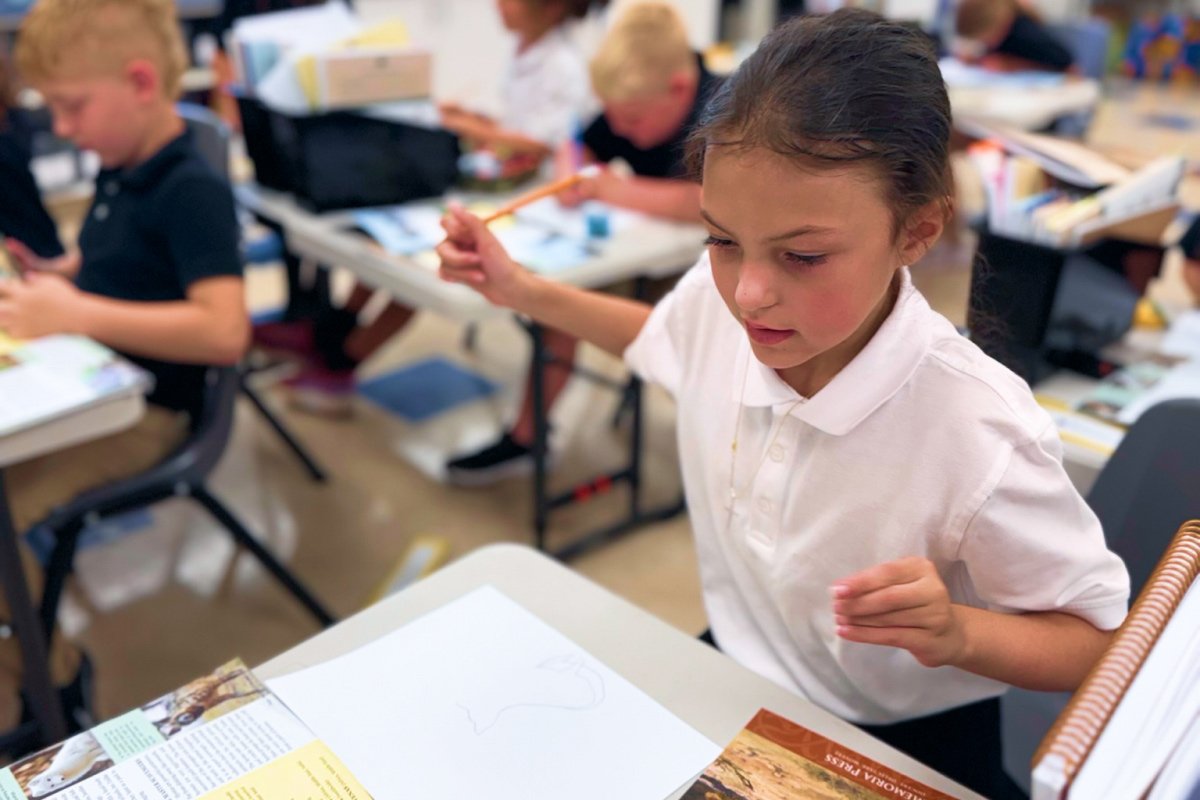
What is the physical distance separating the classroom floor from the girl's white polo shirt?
1.02 m

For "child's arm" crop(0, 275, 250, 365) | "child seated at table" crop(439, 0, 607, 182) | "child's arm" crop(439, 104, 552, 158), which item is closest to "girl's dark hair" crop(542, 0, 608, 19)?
"child seated at table" crop(439, 0, 607, 182)

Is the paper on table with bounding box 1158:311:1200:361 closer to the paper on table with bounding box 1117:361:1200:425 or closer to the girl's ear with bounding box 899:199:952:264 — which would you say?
the paper on table with bounding box 1117:361:1200:425

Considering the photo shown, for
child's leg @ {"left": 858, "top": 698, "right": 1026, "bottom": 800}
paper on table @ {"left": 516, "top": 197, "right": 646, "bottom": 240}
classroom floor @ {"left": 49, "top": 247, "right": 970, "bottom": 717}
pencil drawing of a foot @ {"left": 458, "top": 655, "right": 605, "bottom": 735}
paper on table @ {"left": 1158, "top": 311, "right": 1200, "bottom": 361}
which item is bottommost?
classroom floor @ {"left": 49, "top": 247, "right": 970, "bottom": 717}

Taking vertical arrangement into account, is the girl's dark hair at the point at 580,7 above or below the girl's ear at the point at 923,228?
below

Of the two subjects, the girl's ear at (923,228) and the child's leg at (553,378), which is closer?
the girl's ear at (923,228)

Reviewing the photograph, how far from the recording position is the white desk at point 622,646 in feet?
2.45

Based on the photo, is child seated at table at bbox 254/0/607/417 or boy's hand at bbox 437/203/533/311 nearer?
boy's hand at bbox 437/203/533/311

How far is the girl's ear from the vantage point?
2.29 ft

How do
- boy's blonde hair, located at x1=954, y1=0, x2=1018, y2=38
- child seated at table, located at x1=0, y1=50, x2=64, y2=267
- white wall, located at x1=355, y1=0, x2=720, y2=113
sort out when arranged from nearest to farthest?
child seated at table, located at x1=0, y1=50, x2=64, y2=267
boy's blonde hair, located at x1=954, y1=0, x2=1018, y2=38
white wall, located at x1=355, y1=0, x2=720, y2=113

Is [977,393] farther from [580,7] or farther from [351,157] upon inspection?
[580,7]

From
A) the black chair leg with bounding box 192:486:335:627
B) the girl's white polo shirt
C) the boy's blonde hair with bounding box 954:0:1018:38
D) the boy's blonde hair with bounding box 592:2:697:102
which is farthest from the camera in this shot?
the boy's blonde hair with bounding box 954:0:1018:38

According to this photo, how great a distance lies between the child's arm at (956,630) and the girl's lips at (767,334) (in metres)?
0.18

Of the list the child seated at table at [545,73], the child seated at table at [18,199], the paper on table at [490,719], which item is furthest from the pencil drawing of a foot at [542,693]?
the child seated at table at [545,73]

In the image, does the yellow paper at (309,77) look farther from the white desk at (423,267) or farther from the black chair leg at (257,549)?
the black chair leg at (257,549)
